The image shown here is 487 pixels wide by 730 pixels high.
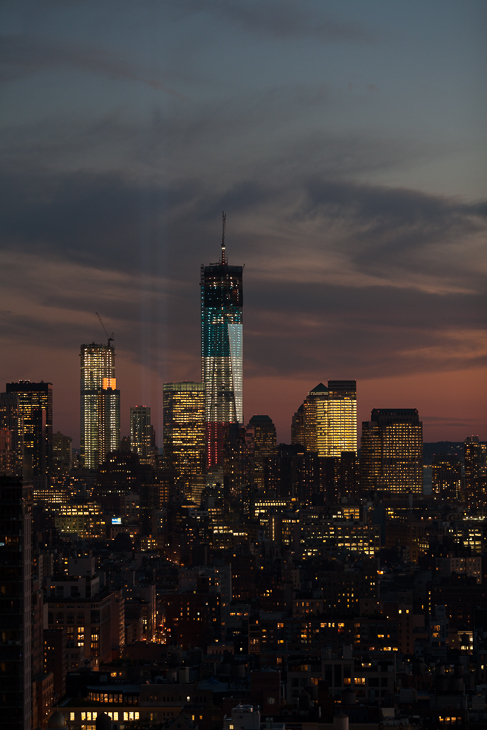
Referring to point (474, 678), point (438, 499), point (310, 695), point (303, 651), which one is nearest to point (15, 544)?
point (310, 695)

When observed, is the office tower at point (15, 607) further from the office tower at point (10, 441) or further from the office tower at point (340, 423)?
the office tower at point (340, 423)

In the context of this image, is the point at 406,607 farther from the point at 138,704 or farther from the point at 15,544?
the point at 15,544

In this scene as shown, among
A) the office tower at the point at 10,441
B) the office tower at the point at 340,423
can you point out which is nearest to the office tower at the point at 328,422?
the office tower at the point at 340,423

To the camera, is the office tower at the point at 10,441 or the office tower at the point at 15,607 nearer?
the office tower at the point at 15,607

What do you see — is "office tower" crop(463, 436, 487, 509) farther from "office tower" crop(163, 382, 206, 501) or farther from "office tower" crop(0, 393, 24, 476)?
"office tower" crop(0, 393, 24, 476)

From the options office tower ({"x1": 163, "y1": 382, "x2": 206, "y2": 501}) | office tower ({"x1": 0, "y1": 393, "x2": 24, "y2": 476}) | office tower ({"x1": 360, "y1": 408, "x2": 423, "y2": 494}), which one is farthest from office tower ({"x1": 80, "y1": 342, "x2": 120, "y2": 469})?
office tower ({"x1": 0, "y1": 393, "x2": 24, "y2": 476})

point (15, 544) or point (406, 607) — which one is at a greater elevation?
point (15, 544)
